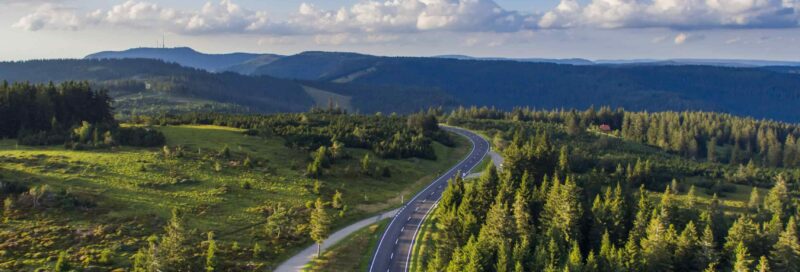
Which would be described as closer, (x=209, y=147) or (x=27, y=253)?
(x=27, y=253)

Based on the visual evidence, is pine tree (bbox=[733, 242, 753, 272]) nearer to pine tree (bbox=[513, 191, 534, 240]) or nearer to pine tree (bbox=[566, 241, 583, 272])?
pine tree (bbox=[566, 241, 583, 272])

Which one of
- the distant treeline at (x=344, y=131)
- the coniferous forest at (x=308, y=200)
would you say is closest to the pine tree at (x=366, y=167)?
the coniferous forest at (x=308, y=200)

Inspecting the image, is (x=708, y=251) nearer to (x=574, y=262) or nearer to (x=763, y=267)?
(x=763, y=267)

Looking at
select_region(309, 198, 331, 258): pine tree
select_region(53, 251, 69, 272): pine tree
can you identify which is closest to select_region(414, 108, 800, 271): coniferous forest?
select_region(309, 198, 331, 258): pine tree

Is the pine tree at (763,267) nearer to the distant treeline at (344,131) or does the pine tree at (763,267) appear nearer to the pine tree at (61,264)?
the pine tree at (61,264)

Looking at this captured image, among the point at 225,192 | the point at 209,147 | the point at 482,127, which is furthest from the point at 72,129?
the point at 482,127

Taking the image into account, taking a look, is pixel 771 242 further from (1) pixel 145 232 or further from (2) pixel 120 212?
(2) pixel 120 212

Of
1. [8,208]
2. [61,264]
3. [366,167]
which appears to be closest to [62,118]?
[8,208]
